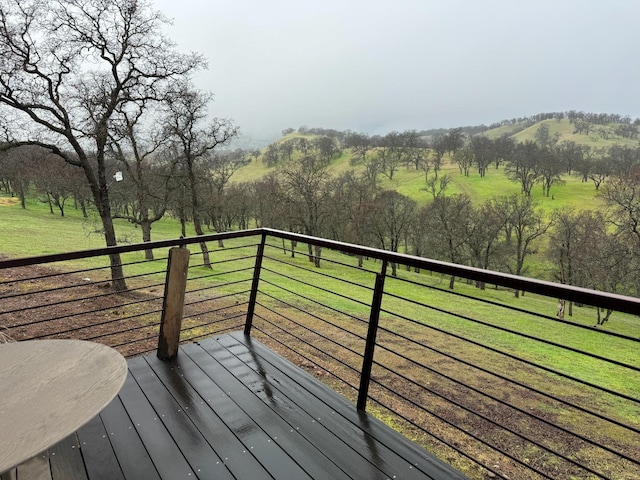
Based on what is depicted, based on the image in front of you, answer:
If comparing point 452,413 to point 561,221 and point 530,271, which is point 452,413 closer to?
point 561,221

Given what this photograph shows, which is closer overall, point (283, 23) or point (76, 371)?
point (76, 371)

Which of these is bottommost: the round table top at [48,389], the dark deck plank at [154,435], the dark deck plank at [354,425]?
the dark deck plank at [354,425]

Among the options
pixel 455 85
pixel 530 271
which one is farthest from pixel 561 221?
pixel 455 85

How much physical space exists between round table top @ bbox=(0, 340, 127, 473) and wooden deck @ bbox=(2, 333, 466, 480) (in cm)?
38

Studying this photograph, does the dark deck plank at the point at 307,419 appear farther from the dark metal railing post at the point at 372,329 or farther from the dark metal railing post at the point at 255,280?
the dark metal railing post at the point at 255,280

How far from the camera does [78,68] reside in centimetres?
980

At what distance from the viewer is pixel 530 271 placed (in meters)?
29.1

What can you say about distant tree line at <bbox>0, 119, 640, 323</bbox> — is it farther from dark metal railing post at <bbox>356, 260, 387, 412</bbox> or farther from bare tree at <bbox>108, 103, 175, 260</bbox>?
dark metal railing post at <bbox>356, 260, 387, 412</bbox>

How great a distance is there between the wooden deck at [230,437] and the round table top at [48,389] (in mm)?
382

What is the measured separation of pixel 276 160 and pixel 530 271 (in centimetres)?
4248

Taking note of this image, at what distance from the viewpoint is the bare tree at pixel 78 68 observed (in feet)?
29.2

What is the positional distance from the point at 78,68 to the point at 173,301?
1018cm

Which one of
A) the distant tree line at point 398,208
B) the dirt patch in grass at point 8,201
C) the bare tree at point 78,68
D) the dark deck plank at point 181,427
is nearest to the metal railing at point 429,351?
the dark deck plank at point 181,427

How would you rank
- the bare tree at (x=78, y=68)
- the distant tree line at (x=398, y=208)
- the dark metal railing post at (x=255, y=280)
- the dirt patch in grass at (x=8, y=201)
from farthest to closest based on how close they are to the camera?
the dirt patch in grass at (x=8, y=201) → the distant tree line at (x=398, y=208) → the bare tree at (x=78, y=68) → the dark metal railing post at (x=255, y=280)
